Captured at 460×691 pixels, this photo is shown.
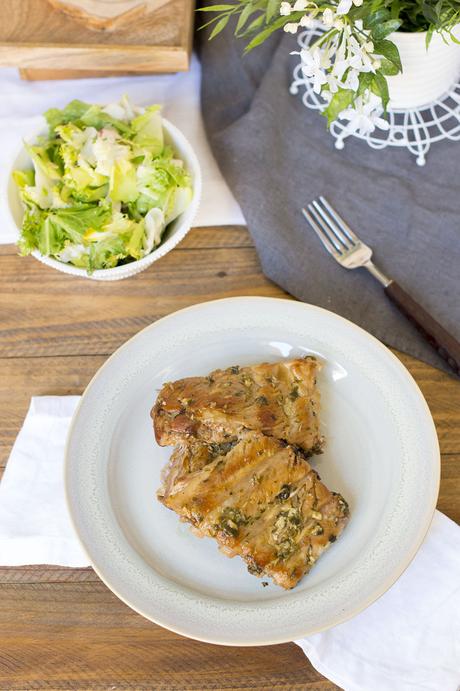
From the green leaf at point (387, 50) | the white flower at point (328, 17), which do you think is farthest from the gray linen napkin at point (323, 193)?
the white flower at point (328, 17)

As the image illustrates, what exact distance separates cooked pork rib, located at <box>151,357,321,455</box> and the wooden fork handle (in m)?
0.31

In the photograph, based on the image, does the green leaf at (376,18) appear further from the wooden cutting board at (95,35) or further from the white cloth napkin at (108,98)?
the white cloth napkin at (108,98)

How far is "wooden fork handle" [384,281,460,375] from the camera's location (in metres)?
2.00

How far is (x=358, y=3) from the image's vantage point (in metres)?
1.57

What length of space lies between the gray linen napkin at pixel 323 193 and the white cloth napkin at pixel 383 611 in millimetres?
520

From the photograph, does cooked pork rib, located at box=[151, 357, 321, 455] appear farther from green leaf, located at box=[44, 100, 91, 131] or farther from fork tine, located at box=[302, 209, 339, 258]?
green leaf, located at box=[44, 100, 91, 131]

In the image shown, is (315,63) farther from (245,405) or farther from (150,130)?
(245,405)

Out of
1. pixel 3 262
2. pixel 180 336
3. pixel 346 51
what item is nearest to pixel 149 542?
pixel 180 336

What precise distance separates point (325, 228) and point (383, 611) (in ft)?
3.27

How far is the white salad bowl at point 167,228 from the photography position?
2.03 meters

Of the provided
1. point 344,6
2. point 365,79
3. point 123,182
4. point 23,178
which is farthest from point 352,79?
point 23,178

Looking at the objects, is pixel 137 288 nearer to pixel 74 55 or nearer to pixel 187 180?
pixel 187 180

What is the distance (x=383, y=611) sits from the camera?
6.09ft

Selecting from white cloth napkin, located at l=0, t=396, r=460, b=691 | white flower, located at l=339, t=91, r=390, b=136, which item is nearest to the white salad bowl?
white flower, located at l=339, t=91, r=390, b=136
